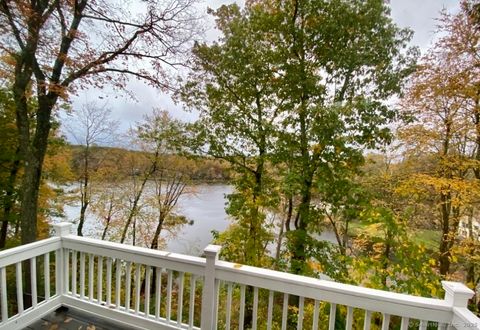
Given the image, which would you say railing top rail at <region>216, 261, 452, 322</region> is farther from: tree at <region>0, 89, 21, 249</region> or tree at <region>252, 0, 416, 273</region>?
tree at <region>0, 89, 21, 249</region>

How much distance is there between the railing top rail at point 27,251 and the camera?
2.03 meters

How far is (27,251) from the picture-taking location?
221 centimetres

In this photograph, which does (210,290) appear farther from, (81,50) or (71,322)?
(81,50)

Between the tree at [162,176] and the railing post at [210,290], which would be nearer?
the railing post at [210,290]

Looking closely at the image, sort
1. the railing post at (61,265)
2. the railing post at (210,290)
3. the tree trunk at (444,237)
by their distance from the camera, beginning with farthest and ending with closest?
the tree trunk at (444,237) → the railing post at (61,265) → the railing post at (210,290)

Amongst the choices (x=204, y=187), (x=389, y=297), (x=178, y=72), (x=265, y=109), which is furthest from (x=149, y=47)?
(x=204, y=187)

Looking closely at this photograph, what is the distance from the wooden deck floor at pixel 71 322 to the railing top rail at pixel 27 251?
24.5 inches

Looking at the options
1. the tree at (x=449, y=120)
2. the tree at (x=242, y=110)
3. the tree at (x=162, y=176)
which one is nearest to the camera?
the tree at (x=449, y=120)

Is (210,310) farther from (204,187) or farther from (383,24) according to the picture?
(204,187)

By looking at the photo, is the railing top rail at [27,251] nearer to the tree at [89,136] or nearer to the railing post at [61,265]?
the railing post at [61,265]

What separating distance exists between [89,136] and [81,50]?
5.92 metres

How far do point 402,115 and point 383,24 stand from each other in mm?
1880

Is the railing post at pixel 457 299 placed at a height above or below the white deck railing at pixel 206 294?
above

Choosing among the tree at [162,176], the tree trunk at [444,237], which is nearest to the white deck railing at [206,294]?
the tree trunk at [444,237]
